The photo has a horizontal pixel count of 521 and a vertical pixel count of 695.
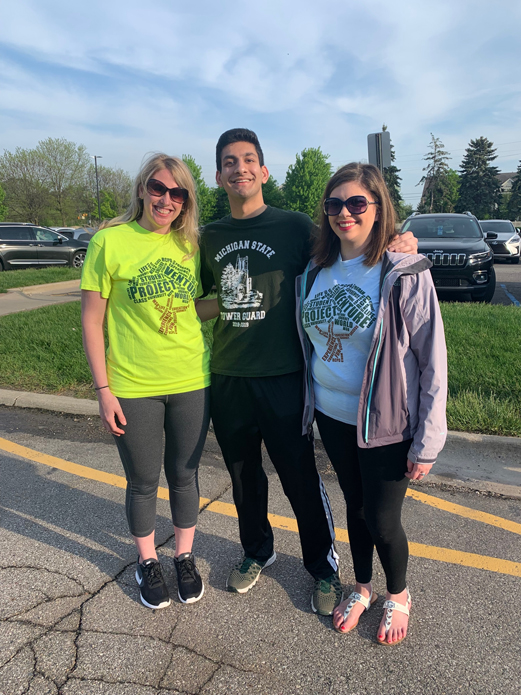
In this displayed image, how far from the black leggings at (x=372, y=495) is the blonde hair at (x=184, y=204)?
3.34 ft

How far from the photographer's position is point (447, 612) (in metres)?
2.20

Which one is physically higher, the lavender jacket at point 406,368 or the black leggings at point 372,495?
the lavender jacket at point 406,368

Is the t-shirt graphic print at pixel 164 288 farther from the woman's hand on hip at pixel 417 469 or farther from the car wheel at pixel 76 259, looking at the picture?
the car wheel at pixel 76 259

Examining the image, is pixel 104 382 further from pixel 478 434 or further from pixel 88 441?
pixel 478 434

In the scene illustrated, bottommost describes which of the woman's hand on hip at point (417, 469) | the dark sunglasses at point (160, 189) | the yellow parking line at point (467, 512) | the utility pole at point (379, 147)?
the yellow parking line at point (467, 512)

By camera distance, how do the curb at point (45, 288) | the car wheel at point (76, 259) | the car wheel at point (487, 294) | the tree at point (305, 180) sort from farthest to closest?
1. the tree at point (305, 180)
2. the car wheel at point (76, 259)
3. the curb at point (45, 288)
4. the car wheel at point (487, 294)

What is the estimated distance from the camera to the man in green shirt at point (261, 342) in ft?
7.29

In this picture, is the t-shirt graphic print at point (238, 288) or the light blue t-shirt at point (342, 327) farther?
the t-shirt graphic print at point (238, 288)

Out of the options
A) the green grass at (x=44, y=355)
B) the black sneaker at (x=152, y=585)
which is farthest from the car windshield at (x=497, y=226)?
the black sneaker at (x=152, y=585)

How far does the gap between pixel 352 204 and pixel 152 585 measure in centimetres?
196

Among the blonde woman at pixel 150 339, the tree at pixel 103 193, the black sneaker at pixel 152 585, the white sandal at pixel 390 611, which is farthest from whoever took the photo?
the tree at pixel 103 193

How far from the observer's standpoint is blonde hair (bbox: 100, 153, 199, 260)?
2.25 m

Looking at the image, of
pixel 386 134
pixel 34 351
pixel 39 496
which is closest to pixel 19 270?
pixel 34 351

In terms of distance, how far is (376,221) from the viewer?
2.05 metres
